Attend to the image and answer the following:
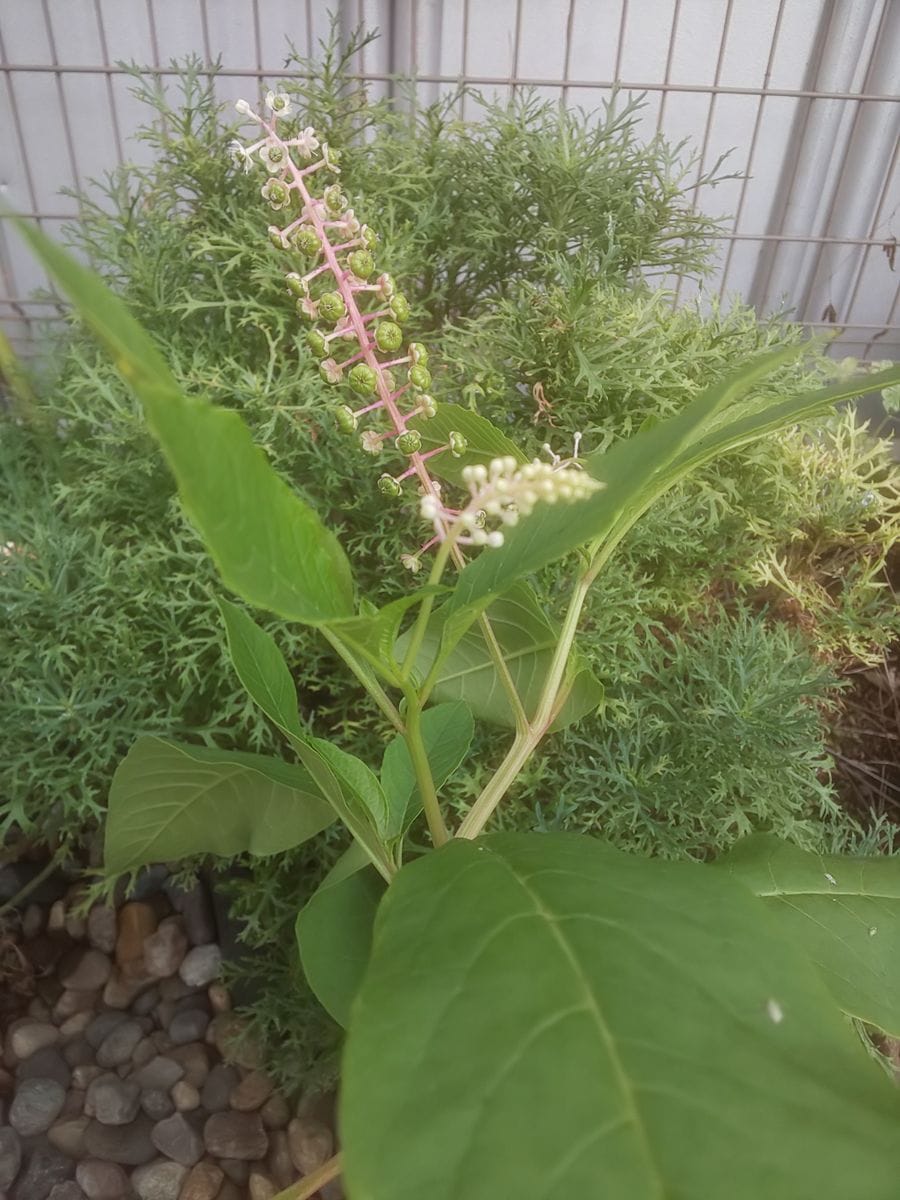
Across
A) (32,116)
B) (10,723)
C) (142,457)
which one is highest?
(32,116)

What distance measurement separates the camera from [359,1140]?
214mm

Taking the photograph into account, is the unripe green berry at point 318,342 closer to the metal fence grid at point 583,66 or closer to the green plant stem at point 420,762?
the green plant stem at point 420,762

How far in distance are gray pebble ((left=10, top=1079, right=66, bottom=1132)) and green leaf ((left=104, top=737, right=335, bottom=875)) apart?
0.26 m

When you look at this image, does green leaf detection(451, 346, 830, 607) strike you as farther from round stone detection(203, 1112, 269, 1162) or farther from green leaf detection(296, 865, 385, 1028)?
round stone detection(203, 1112, 269, 1162)

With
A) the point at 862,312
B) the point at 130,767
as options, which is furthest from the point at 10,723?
the point at 862,312

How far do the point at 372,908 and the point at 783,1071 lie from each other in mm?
228

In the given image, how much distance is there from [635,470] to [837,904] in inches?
11.6

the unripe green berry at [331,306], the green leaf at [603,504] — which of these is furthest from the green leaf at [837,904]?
the unripe green berry at [331,306]

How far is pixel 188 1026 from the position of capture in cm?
70

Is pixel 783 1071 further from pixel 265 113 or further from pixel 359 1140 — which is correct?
pixel 265 113

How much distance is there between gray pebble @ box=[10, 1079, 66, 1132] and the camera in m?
0.63

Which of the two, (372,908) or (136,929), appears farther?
(136,929)

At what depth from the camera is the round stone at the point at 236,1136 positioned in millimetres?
627

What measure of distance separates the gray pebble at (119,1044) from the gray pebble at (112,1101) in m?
0.02
